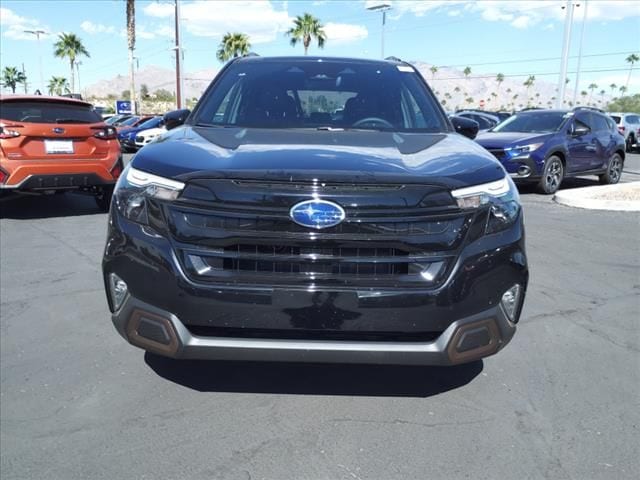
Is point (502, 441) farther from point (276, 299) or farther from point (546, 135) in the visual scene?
point (546, 135)

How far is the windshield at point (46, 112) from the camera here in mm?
7273

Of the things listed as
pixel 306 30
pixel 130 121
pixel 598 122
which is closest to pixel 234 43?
→ pixel 306 30

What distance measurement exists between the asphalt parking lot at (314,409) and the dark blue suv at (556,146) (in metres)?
6.53

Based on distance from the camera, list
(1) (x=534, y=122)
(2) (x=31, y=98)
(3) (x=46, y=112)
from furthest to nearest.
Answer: (1) (x=534, y=122) → (3) (x=46, y=112) → (2) (x=31, y=98)

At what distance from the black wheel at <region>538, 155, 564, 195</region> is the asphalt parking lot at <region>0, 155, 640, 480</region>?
6694 millimetres

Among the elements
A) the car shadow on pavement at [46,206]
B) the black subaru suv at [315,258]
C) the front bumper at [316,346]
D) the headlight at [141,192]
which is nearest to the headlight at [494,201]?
the black subaru suv at [315,258]

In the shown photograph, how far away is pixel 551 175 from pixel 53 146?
28.4ft

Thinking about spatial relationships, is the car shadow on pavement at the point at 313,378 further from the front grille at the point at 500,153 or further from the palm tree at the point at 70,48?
the palm tree at the point at 70,48

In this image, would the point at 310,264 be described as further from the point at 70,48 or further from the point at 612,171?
the point at 70,48

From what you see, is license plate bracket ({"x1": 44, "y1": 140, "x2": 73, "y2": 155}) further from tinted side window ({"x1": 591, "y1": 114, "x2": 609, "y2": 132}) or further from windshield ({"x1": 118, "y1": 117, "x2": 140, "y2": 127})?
windshield ({"x1": 118, "y1": 117, "x2": 140, "y2": 127})

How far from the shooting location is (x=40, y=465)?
8.23ft

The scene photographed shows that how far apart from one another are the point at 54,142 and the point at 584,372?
6.76 m

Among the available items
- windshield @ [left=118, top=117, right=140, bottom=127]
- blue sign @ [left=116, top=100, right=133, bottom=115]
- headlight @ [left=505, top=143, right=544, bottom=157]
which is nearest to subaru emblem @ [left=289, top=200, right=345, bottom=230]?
headlight @ [left=505, top=143, right=544, bottom=157]

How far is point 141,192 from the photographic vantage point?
254cm
